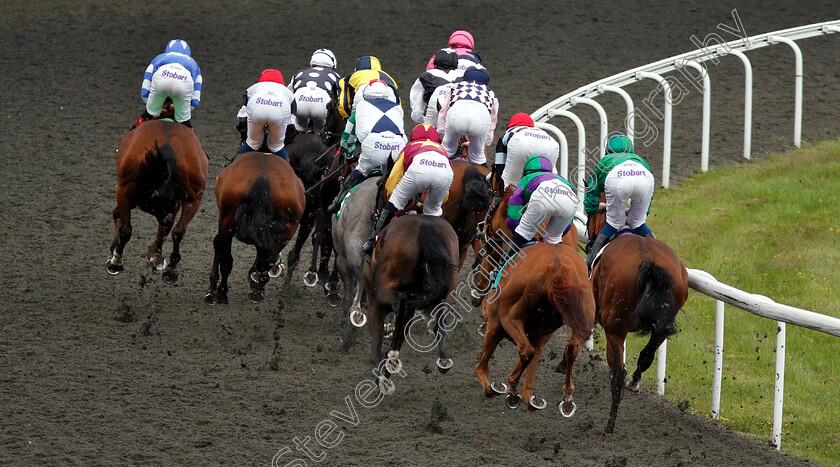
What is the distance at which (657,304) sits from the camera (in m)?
5.76

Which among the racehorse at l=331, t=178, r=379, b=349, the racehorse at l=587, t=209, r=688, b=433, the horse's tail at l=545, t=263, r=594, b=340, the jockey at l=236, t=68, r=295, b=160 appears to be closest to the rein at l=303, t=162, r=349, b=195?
the jockey at l=236, t=68, r=295, b=160

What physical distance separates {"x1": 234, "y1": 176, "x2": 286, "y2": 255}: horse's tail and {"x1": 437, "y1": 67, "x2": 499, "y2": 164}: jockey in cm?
147

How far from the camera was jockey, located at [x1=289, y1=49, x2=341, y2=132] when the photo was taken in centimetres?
866

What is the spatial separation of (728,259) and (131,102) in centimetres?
722

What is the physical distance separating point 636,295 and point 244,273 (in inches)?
157

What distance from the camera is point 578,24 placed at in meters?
14.3

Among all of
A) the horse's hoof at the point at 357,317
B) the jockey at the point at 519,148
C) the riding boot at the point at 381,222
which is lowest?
the horse's hoof at the point at 357,317

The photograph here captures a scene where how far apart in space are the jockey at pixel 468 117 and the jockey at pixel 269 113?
1207 mm

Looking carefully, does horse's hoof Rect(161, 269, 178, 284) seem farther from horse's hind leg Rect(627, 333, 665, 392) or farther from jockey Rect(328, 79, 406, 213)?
horse's hind leg Rect(627, 333, 665, 392)

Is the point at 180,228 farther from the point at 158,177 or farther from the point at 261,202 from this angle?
the point at 261,202

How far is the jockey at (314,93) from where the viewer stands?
28.4 ft

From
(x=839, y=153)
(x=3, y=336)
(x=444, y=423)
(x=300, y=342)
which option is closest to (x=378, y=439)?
(x=444, y=423)

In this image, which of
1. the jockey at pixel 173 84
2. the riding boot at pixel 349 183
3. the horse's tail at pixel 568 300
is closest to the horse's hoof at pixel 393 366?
the horse's tail at pixel 568 300

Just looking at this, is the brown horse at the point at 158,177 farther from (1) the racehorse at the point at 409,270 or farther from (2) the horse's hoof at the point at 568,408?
(2) the horse's hoof at the point at 568,408
